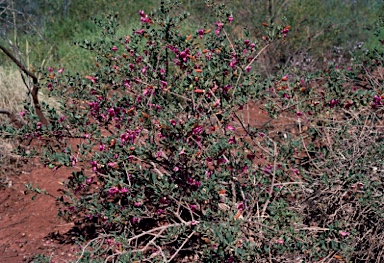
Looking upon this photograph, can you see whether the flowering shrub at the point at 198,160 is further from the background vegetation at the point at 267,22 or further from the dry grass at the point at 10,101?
the background vegetation at the point at 267,22

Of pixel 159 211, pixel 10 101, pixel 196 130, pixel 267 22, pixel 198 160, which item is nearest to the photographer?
pixel 196 130

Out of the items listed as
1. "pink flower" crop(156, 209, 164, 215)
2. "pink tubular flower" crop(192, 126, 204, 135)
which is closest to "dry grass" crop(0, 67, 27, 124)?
"pink flower" crop(156, 209, 164, 215)

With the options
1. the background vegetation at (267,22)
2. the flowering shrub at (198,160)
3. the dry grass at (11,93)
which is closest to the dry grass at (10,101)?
the dry grass at (11,93)

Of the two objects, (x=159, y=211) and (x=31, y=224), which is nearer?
(x=159, y=211)

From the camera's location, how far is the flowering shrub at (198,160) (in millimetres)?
2510

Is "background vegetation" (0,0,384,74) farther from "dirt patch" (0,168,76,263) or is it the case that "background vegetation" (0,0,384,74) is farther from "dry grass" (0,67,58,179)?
"dirt patch" (0,168,76,263)

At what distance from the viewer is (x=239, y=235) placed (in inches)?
94.7

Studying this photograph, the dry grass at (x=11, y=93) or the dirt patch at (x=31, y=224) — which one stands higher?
the dry grass at (x=11, y=93)

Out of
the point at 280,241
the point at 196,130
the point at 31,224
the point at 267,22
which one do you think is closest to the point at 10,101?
the point at 31,224

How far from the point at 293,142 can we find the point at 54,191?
2.04 metres

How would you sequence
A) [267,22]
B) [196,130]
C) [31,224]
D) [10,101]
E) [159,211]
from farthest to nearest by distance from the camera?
1. [267,22]
2. [10,101]
3. [31,224]
4. [159,211]
5. [196,130]

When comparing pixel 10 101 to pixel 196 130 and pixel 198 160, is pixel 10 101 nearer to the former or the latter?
pixel 198 160

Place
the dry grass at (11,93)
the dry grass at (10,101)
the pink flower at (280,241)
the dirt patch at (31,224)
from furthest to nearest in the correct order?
the dry grass at (11,93)
the dry grass at (10,101)
the dirt patch at (31,224)
the pink flower at (280,241)

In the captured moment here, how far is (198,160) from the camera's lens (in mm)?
2762
